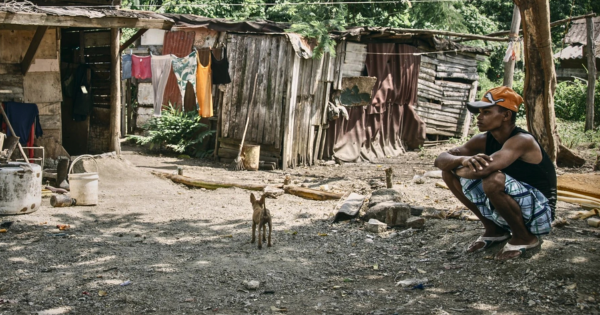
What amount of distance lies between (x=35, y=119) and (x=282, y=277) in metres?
Result: 7.21

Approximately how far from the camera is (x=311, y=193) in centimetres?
919

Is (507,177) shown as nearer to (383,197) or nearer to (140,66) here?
(383,197)

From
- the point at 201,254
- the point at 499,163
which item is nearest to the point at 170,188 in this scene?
the point at 201,254

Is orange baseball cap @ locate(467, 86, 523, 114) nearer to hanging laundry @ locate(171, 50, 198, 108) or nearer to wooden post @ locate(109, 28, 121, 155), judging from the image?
wooden post @ locate(109, 28, 121, 155)

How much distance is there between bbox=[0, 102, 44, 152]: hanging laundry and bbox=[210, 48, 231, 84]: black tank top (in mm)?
4050

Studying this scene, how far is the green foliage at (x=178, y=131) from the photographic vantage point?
1463cm

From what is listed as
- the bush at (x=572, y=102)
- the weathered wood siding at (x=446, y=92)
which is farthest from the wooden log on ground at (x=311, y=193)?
the bush at (x=572, y=102)

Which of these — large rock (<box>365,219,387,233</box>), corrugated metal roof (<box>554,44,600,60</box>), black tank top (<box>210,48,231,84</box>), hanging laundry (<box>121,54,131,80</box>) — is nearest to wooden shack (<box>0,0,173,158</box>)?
black tank top (<box>210,48,231,84</box>)

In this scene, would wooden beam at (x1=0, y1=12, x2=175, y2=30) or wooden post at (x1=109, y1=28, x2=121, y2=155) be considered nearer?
wooden beam at (x1=0, y1=12, x2=175, y2=30)

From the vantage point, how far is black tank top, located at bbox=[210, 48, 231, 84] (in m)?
13.2

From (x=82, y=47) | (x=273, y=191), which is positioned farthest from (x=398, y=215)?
(x=82, y=47)

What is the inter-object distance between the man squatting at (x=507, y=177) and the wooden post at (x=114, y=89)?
7.16 meters

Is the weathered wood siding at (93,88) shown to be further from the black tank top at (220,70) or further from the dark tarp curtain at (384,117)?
the dark tarp curtain at (384,117)

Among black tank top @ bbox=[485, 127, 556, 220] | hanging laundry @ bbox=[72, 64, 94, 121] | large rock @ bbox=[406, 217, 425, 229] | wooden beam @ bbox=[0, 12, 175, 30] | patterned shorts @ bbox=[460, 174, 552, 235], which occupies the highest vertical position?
wooden beam @ bbox=[0, 12, 175, 30]
